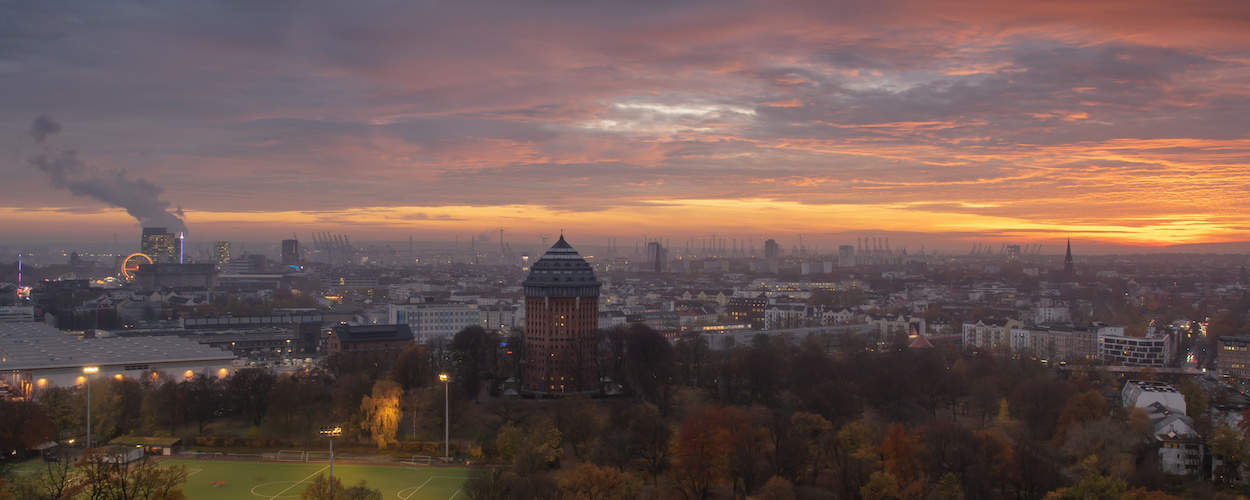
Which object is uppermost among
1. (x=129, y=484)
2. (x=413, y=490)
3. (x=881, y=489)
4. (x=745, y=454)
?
(x=129, y=484)

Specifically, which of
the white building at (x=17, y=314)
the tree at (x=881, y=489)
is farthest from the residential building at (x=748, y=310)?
the tree at (x=881, y=489)

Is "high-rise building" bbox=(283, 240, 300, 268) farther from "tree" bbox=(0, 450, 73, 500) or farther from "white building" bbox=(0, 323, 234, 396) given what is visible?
"tree" bbox=(0, 450, 73, 500)

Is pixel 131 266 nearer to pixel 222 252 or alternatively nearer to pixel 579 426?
pixel 222 252

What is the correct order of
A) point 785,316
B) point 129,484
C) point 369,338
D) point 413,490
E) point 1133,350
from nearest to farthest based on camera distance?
point 129,484 → point 413,490 → point 369,338 → point 1133,350 → point 785,316

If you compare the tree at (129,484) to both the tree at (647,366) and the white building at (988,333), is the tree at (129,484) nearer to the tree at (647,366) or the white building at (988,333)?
the tree at (647,366)

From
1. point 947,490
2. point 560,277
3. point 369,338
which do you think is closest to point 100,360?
point 369,338

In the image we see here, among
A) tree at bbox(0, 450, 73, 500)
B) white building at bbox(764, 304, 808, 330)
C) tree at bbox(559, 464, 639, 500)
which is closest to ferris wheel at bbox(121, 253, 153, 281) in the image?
white building at bbox(764, 304, 808, 330)

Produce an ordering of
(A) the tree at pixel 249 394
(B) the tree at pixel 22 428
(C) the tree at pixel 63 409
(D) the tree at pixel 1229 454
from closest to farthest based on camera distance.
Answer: (D) the tree at pixel 1229 454 < (B) the tree at pixel 22 428 < (C) the tree at pixel 63 409 < (A) the tree at pixel 249 394
